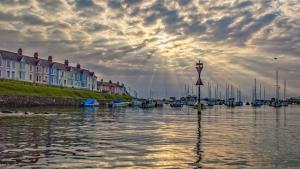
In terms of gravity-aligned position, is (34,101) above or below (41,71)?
below

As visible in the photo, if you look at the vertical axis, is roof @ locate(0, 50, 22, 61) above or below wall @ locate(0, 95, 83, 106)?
above

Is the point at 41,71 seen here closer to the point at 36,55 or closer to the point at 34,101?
the point at 36,55

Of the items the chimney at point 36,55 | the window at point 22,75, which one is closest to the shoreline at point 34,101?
the window at point 22,75

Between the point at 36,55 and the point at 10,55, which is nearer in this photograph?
the point at 10,55

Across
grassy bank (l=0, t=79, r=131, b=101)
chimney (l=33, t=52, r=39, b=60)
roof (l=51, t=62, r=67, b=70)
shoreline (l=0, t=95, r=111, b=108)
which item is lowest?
shoreline (l=0, t=95, r=111, b=108)

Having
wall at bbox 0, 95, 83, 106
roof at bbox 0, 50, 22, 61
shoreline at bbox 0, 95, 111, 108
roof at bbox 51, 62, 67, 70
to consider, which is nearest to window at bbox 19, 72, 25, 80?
roof at bbox 0, 50, 22, 61

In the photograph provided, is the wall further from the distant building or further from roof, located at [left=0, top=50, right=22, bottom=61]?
roof, located at [left=0, top=50, right=22, bottom=61]

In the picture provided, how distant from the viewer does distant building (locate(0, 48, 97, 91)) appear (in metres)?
130

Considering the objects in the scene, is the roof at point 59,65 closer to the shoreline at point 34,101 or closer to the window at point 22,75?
the window at point 22,75

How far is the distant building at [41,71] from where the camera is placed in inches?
5103

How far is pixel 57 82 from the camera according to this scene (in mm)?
163625

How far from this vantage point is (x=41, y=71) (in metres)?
150

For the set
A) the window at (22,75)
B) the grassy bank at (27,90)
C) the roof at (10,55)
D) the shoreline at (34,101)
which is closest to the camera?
the shoreline at (34,101)

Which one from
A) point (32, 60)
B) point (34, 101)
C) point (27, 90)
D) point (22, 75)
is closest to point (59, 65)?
point (32, 60)
